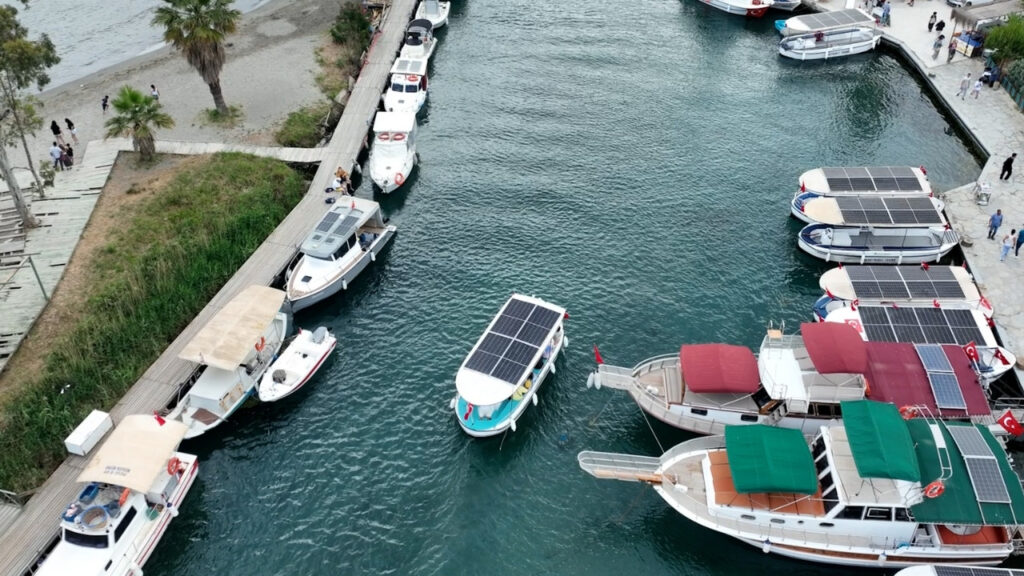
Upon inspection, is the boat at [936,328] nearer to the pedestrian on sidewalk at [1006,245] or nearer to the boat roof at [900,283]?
the boat roof at [900,283]

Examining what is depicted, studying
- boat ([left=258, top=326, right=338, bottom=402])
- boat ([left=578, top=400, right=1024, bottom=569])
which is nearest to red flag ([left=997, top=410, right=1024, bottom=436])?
boat ([left=578, top=400, right=1024, bottom=569])

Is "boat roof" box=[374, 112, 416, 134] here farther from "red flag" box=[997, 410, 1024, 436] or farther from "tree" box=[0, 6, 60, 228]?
"red flag" box=[997, 410, 1024, 436]

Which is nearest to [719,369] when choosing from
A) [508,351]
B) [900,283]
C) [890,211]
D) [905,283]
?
[508,351]

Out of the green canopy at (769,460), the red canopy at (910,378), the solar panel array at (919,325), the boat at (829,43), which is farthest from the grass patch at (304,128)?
the boat at (829,43)

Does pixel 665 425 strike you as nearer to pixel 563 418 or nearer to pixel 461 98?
pixel 563 418

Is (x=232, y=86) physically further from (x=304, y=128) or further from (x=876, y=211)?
(x=876, y=211)
